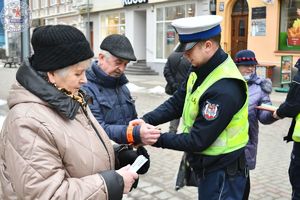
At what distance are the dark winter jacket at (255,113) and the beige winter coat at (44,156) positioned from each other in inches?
90.5

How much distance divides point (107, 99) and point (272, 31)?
13.5m

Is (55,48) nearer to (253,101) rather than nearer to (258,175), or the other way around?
(253,101)

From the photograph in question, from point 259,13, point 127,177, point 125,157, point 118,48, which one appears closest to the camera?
point 127,177

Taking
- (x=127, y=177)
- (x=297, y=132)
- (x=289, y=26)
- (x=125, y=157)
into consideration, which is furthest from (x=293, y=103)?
(x=289, y=26)

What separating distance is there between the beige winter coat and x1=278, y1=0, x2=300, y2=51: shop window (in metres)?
14.2

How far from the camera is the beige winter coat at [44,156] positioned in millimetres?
1657

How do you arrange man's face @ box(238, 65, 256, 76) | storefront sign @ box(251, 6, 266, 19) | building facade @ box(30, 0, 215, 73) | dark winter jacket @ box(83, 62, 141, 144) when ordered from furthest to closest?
1. building facade @ box(30, 0, 215, 73)
2. storefront sign @ box(251, 6, 266, 19)
3. man's face @ box(238, 65, 256, 76)
4. dark winter jacket @ box(83, 62, 141, 144)

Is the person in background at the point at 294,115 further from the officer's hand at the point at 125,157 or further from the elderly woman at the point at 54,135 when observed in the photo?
the elderly woman at the point at 54,135

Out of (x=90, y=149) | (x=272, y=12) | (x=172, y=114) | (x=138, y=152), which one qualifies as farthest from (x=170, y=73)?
(x=272, y=12)

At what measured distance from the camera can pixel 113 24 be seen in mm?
26312

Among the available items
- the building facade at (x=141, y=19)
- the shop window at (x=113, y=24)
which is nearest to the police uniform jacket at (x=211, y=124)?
the building facade at (x=141, y=19)

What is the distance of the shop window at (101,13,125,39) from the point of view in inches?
1000

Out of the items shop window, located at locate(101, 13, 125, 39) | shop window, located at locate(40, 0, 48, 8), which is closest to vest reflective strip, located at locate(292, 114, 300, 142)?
shop window, located at locate(101, 13, 125, 39)

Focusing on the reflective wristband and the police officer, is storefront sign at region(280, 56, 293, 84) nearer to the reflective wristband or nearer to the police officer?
the police officer
